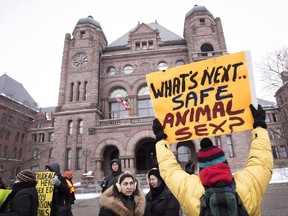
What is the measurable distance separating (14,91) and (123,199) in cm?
5214

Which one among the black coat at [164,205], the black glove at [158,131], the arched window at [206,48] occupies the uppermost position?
the arched window at [206,48]

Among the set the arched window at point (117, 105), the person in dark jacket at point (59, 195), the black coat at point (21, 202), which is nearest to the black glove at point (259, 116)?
the black coat at point (21, 202)

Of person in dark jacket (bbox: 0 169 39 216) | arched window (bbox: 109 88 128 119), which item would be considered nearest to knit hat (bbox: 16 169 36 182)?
person in dark jacket (bbox: 0 169 39 216)

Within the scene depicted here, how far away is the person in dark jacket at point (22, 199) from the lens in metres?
3.01

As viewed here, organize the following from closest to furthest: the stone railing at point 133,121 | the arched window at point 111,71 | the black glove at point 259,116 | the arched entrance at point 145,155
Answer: the black glove at point 259,116
the stone railing at point 133,121
the arched entrance at point 145,155
the arched window at point 111,71

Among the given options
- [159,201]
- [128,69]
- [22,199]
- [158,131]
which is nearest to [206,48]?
[128,69]

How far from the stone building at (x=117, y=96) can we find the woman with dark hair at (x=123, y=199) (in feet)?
60.3

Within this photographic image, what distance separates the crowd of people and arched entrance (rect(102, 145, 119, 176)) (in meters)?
20.0

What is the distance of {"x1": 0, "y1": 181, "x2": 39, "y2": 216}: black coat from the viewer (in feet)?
9.85

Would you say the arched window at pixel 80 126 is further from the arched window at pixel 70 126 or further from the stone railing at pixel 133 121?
the stone railing at pixel 133 121

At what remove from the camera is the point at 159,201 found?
3525 millimetres

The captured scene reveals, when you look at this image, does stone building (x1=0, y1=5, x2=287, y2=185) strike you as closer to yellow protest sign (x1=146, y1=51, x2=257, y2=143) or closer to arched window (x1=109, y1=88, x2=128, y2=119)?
arched window (x1=109, y1=88, x2=128, y2=119)

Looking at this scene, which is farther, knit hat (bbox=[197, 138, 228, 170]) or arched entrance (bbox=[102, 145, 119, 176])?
arched entrance (bbox=[102, 145, 119, 176])

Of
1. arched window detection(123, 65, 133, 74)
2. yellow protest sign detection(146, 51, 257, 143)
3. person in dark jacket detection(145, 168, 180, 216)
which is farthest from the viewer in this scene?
arched window detection(123, 65, 133, 74)
